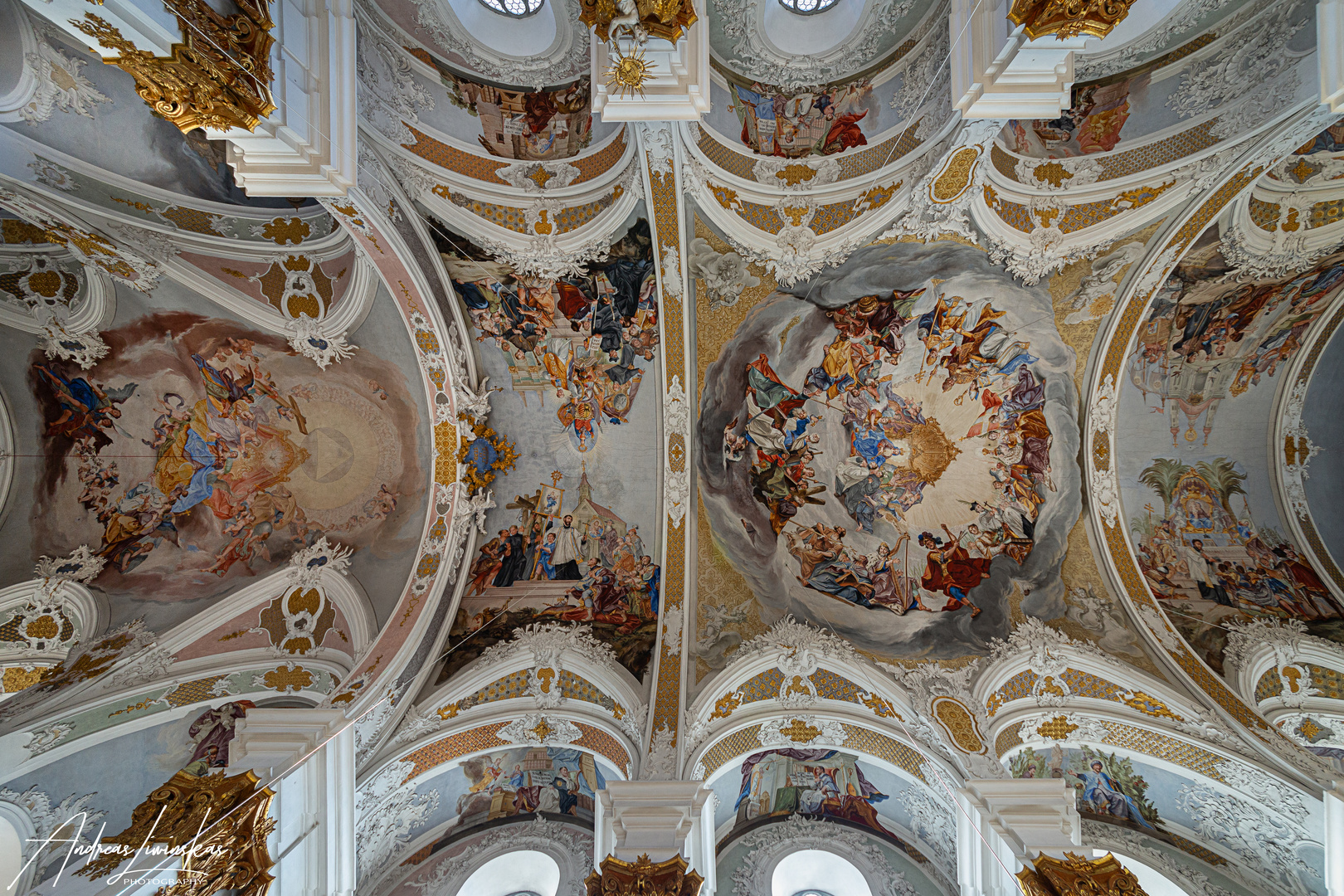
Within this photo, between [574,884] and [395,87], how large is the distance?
1148cm

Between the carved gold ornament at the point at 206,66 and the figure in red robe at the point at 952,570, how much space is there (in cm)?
1010

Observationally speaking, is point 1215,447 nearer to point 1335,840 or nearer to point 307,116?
point 1335,840

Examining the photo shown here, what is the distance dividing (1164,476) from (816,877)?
27.9 feet

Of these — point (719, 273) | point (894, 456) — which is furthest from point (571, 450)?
point (894, 456)

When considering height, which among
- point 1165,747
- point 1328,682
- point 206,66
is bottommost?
point 1165,747

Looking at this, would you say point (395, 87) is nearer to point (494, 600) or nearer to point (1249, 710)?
point (494, 600)

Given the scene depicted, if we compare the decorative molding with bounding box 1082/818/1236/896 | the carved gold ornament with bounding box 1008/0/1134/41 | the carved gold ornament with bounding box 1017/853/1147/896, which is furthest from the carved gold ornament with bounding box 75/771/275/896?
the decorative molding with bounding box 1082/818/1236/896

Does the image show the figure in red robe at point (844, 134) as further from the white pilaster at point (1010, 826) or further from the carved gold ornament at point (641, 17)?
the white pilaster at point (1010, 826)

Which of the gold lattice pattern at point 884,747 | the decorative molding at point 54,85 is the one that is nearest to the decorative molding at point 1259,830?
the gold lattice pattern at point 884,747

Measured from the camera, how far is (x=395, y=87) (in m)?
7.20

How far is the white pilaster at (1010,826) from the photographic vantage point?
19.0 ft

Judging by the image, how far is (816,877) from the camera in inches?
321

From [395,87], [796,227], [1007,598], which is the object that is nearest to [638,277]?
[796,227]

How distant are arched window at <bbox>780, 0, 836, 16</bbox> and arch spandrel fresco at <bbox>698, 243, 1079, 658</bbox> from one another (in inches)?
148
